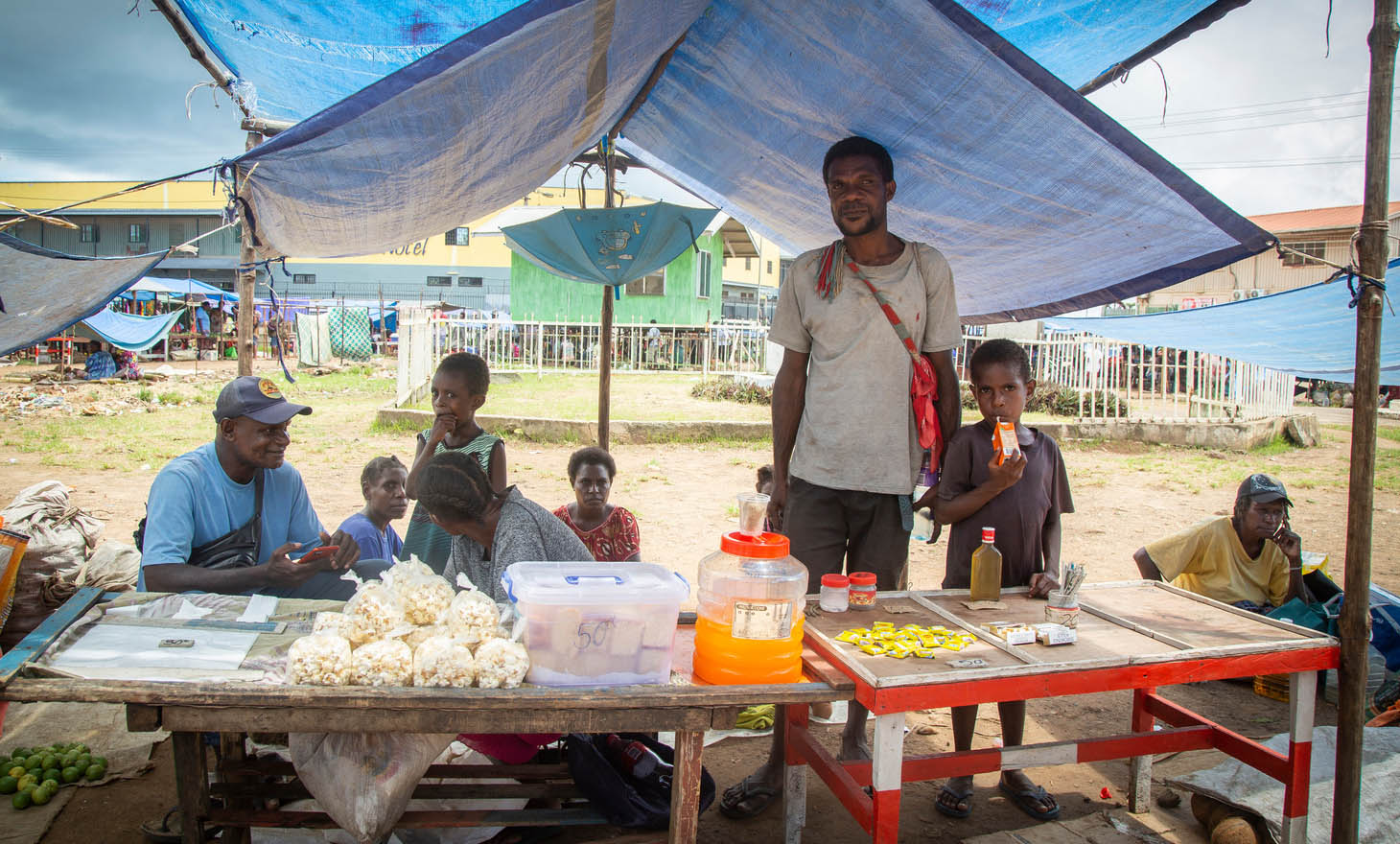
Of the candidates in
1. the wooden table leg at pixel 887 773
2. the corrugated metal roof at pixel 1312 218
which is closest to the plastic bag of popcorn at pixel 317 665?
the wooden table leg at pixel 887 773

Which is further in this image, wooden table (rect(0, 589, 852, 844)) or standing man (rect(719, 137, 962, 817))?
standing man (rect(719, 137, 962, 817))

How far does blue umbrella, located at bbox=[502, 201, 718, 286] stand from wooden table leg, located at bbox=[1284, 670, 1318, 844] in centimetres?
464

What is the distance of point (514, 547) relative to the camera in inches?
102

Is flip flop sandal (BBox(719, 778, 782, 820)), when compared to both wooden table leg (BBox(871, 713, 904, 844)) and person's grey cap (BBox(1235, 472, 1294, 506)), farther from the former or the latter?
person's grey cap (BBox(1235, 472, 1294, 506))

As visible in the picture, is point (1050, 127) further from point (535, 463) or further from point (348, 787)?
point (535, 463)

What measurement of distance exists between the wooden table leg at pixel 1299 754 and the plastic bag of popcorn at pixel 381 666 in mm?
2625

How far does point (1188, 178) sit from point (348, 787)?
2.75 metres

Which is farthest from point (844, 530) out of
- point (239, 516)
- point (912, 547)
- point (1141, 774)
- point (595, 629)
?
point (912, 547)

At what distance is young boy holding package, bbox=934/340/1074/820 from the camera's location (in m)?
3.01

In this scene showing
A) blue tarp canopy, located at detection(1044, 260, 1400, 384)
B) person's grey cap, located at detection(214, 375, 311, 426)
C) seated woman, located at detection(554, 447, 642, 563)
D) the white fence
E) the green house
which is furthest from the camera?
the green house

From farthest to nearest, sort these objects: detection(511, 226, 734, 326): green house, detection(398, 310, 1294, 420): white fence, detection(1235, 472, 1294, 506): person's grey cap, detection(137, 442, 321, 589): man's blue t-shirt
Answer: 1. detection(511, 226, 734, 326): green house
2. detection(398, 310, 1294, 420): white fence
3. detection(1235, 472, 1294, 506): person's grey cap
4. detection(137, 442, 321, 589): man's blue t-shirt

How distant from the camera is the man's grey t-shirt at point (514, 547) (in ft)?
8.47

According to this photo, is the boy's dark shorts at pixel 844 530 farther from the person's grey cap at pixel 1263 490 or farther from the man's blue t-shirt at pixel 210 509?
the person's grey cap at pixel 1263 490

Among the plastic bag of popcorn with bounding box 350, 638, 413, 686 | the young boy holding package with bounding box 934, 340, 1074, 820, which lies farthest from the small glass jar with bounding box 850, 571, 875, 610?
the plastic bag of popcorn with bounding box 350, 638, 413, 686
